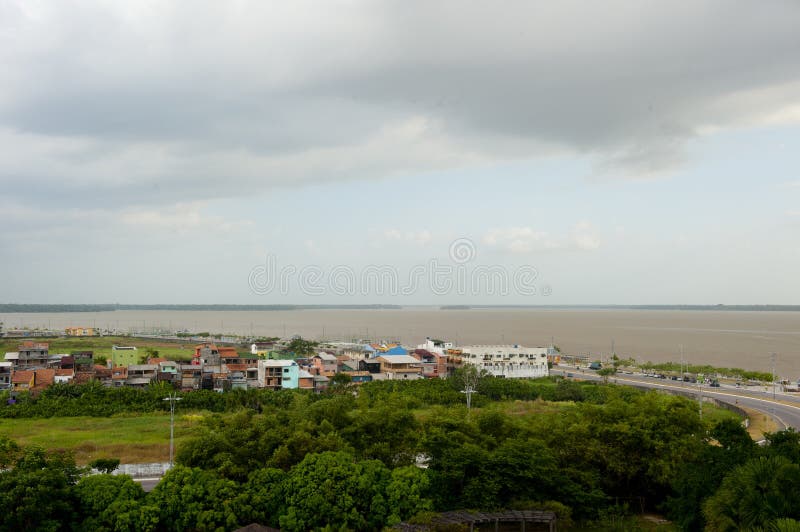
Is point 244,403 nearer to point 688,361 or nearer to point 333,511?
point 333,511

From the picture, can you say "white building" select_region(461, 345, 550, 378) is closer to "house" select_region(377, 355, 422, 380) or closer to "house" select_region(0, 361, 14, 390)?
"house" select_region(377, 355, 422, 380)

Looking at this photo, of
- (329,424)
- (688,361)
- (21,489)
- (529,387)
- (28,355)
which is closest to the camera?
(21,489)

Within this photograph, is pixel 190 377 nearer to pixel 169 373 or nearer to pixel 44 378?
pixel 169 373

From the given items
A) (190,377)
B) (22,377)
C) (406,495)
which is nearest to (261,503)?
(406,495)

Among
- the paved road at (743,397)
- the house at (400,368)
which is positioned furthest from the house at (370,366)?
the paved road at (743,397)

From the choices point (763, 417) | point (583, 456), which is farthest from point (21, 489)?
point (763, 417)
